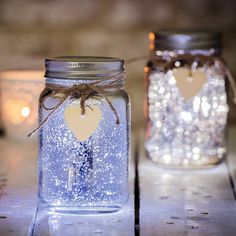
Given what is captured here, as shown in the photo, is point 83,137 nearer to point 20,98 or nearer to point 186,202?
point 186,202

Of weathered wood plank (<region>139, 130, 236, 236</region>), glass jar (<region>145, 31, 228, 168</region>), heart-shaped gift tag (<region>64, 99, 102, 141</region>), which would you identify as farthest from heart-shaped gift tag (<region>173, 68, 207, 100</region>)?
heart-shaped gift tag (<region>64, 99, 102, 141</region>)

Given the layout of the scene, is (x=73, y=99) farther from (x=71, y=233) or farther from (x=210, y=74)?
(x=210, y=74)

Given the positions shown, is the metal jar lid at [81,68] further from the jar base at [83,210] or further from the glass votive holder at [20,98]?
the glass votive holder at [20,98]

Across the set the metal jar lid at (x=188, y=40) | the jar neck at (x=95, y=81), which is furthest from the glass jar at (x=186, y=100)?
the jar neck at (x=95, y=81)

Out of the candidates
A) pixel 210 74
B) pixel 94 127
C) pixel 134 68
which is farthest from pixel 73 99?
pixel 134 68

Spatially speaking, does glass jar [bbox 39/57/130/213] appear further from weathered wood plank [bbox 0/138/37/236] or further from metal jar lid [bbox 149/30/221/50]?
metal jar lid [bbox 149/30/221/50]

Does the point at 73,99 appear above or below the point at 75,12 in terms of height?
below

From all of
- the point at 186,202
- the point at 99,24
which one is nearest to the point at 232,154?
the point at 186,202
